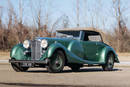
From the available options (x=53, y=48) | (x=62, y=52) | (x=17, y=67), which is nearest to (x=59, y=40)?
(x=62, y=52)

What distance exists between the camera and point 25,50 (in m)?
11.6

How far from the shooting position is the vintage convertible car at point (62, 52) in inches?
430

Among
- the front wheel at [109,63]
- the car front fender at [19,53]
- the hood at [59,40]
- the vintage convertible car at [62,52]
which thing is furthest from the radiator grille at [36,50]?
the front wheel at [109,63]

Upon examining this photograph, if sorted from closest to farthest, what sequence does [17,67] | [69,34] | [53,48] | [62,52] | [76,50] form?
[53,48] → [62,52] → [17,67] → [76,50] → [69,34]

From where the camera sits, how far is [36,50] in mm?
11352

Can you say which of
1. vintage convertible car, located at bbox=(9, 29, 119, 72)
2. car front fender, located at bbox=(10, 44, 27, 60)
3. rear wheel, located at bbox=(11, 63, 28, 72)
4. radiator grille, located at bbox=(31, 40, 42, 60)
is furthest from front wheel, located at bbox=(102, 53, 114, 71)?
car front fender, located at bbox=(10, 44, 27, 60)

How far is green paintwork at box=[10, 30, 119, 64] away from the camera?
36.5ft

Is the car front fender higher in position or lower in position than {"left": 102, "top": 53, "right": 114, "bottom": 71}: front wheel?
higher

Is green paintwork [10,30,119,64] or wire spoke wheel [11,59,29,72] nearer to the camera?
green paintwork [10,30,119,64]

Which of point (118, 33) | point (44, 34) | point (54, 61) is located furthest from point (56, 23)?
point (54, 61)

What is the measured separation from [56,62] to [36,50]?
0.98 m

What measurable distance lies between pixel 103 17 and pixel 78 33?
81.6ft

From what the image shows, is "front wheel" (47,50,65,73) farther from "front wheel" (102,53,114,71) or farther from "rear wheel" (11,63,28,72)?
"front wheel" (102,53,114,71)

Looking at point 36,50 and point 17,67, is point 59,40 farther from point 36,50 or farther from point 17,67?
point 17,67
